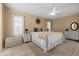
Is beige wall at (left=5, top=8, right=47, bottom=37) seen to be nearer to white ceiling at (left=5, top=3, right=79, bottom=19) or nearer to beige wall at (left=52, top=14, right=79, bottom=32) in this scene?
white ceiling at (left=5, top=3, right=79, bottom=19)

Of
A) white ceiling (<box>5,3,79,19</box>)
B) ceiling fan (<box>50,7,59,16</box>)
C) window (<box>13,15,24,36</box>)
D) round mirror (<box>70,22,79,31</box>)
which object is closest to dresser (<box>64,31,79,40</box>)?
A: round mirror (<box>70,22,79,31</box>)

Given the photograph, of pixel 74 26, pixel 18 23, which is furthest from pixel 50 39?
pixel 18 23

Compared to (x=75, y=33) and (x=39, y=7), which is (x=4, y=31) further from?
(x=75, y=33)

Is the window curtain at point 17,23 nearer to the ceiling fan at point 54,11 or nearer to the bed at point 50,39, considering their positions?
the bed at point 50,39

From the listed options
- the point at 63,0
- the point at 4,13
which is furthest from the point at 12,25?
the point at 63,0

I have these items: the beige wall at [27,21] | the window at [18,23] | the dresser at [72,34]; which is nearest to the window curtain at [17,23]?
the window at [18,23]

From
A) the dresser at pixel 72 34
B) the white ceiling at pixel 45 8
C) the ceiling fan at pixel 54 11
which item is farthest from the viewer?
the dresser at pixel 72 34

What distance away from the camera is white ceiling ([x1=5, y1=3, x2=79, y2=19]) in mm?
2152

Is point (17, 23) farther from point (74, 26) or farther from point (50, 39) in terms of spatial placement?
point (74, 26)

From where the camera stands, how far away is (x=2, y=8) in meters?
2.70

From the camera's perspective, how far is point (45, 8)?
90.1 inches

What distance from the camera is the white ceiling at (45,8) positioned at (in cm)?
215

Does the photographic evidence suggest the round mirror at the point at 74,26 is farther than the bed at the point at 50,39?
No

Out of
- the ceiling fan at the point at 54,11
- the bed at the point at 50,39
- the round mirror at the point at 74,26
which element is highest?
the ceiling fan at the point at 54,11
